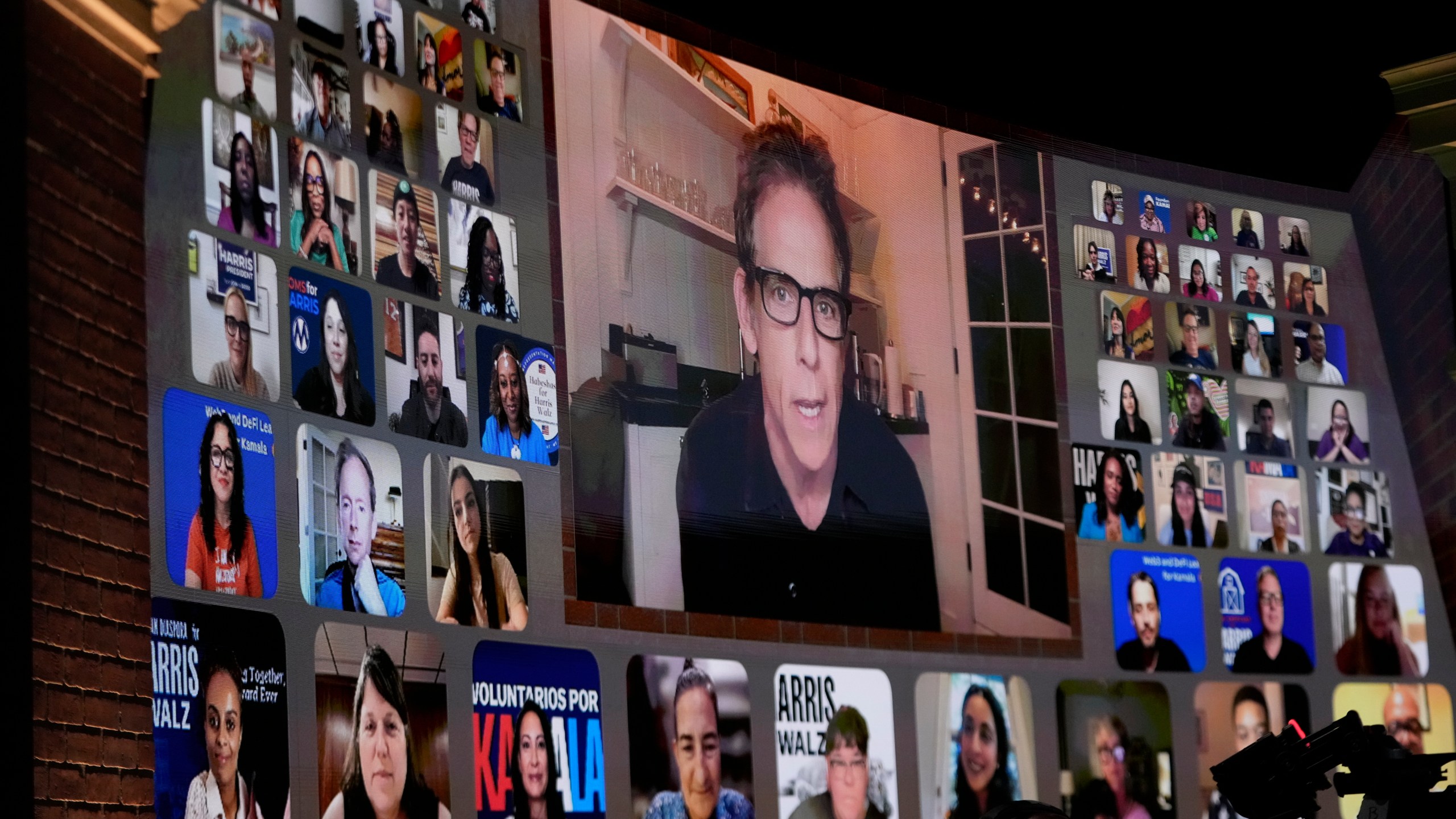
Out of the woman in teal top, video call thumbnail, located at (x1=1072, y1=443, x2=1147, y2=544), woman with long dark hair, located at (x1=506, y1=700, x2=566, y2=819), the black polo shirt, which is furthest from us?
video call thumbnail, located at (x1=1072, y1=443, x2=1147, y2=544)

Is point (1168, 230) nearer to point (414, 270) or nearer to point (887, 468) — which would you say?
point (887, 468)

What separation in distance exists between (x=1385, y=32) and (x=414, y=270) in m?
3.94

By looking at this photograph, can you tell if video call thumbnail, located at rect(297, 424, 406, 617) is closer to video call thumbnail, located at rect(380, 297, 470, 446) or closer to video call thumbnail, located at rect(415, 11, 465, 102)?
video call thumbnail, located at rect(380, 297, 470, 446)

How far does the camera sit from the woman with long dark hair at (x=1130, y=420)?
20.9ft

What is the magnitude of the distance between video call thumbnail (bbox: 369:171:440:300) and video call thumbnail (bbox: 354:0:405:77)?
0.31 m

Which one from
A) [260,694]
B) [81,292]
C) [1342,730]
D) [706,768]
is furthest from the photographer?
[706,768]

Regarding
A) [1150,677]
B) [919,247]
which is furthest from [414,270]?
[1150,677]

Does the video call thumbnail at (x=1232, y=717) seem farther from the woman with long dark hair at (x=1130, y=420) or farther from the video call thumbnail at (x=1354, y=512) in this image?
the woman with long dark hair at (x=1130, y=420)

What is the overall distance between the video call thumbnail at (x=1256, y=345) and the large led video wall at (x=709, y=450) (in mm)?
14

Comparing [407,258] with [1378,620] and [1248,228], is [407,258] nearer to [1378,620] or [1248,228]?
[1248,228]

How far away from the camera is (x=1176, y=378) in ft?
21.5

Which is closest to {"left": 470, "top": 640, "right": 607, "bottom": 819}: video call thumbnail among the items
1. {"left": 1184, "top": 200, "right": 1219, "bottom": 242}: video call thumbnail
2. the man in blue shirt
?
the man in blue shirt

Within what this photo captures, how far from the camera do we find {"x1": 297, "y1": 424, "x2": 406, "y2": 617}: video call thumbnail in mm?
4043

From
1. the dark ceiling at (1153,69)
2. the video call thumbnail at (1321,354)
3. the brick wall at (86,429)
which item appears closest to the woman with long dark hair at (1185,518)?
the video call thumbnail at (1321,354)
